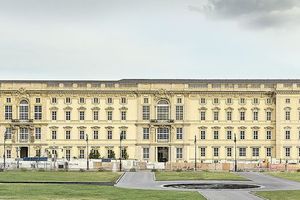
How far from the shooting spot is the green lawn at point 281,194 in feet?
202

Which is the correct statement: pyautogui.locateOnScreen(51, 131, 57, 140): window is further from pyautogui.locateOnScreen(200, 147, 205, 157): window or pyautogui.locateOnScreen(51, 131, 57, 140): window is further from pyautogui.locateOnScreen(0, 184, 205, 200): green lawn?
pyautogui.locateOnScreen(0, 184, 205, 200): green lawn

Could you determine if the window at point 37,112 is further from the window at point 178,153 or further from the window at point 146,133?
the window at point 178,153

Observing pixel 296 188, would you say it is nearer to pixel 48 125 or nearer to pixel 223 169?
pixel 223 169

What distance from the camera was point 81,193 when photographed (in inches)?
2534

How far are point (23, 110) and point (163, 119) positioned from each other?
31177 millimetres

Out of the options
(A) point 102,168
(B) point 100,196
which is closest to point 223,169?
(A) point 102,168

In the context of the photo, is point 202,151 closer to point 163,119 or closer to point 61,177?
point 163,119

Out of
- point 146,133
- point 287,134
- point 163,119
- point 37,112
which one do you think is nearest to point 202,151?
point 163,119

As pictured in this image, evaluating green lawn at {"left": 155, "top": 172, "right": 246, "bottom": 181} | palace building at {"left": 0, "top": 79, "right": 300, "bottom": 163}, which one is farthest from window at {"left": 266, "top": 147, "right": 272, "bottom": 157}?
green lawn at {"left": 155, "top": 172, "right": 246, "bottom": 181}

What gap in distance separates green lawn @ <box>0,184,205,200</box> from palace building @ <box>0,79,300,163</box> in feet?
293

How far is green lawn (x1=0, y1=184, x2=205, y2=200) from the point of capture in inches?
2355

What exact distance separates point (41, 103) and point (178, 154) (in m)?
32.5

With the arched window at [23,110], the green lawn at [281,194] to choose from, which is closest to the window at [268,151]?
the arched window at [23,110]

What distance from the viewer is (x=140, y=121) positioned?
16288cm
